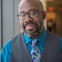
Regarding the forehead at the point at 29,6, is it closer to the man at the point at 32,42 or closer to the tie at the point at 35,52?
the man at the point at 32,42

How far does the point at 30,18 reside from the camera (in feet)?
2.47

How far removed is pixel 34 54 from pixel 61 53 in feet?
0.43

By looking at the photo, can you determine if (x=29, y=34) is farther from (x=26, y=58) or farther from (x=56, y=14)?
(x=56, y=14)

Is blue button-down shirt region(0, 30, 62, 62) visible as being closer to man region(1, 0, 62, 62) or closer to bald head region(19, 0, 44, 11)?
man region(1, 0, 62, 62)

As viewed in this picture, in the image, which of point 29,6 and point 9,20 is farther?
point 9,20

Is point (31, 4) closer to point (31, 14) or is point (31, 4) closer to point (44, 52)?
point (31, 14)

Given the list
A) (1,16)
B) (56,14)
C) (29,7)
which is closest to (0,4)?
(1,16)

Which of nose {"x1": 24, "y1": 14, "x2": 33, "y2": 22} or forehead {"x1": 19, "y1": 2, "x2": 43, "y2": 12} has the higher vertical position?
forehead {"x1": 19, "y1": 2, "x2": 43, "y2": 12}

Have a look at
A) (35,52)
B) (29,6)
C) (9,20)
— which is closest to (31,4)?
(29,6)

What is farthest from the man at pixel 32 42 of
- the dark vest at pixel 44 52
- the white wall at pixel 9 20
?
the white wall at pixel 9 20

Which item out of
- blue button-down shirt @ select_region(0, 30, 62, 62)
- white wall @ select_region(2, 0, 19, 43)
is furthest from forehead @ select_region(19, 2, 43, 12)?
white wall @ select_region(2, 0, 19, 43)

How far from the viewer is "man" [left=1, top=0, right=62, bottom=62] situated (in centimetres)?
76

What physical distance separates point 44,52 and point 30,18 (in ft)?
0.60

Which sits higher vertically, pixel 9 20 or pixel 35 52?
pixel 9 20
